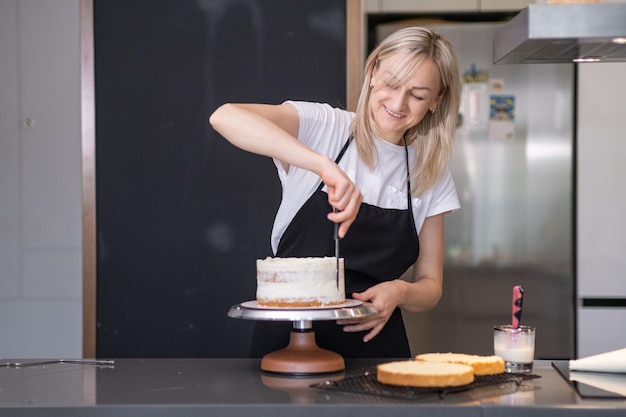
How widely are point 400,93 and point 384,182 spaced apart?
0.23 metres

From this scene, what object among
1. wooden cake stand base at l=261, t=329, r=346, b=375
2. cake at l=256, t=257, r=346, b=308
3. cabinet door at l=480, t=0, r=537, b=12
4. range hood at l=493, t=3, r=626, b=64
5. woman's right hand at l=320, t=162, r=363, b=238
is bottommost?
wooden cake stand base at l=261, t=329, r=346, b=375

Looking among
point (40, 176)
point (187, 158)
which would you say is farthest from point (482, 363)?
point (40, 176)

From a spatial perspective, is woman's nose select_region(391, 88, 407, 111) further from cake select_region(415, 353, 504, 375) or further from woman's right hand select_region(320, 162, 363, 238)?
cake select_region(415, 353, 504, 375)

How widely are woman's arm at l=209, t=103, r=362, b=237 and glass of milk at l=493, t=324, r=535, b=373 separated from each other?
395 mm

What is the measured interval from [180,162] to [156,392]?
135 centimetres

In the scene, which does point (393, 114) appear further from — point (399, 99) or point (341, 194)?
point (341, 194)

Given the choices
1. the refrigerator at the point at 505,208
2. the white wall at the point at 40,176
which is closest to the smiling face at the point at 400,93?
the white wall at the point at 40,176

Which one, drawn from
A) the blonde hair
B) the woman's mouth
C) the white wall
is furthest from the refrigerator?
the woman's mouth

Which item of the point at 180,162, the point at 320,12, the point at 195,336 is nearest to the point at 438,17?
the point at 320,12

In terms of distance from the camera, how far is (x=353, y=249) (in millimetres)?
2154

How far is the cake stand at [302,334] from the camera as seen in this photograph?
1.63 metres

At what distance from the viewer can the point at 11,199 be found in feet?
10.3

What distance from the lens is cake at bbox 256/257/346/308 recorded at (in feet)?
5.62

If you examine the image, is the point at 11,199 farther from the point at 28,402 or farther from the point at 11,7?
the point at 28,402
